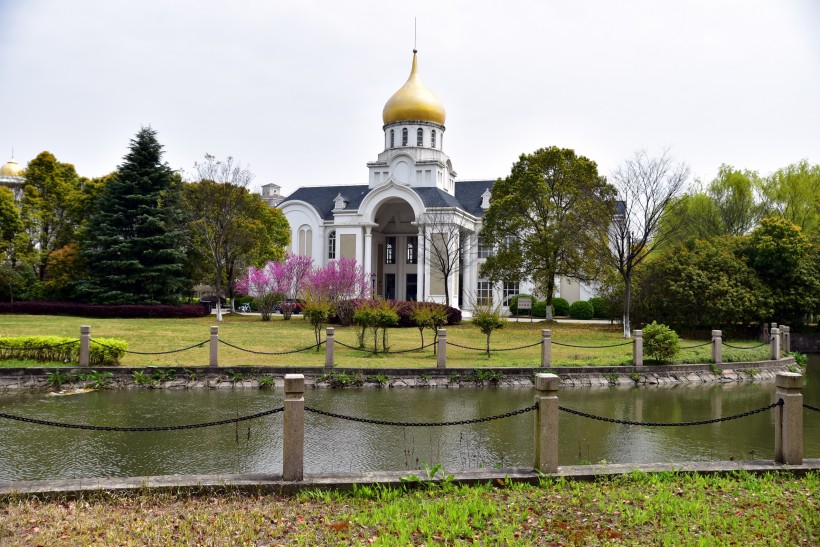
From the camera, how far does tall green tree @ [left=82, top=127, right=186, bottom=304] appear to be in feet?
104

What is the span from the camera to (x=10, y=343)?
48.6 feet

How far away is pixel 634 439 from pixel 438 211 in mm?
31150

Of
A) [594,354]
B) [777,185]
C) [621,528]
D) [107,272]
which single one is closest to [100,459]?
[621,528]

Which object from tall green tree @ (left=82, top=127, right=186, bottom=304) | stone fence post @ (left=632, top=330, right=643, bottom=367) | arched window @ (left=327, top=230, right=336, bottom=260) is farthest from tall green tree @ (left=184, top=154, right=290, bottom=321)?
stone fence post @ (left=632, top=330, right=643, bottom=367)

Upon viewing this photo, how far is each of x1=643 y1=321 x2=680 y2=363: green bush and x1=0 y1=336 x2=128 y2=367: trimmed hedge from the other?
43.6ft

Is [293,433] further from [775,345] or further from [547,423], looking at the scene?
[775,345]

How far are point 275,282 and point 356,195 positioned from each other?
18210 mm

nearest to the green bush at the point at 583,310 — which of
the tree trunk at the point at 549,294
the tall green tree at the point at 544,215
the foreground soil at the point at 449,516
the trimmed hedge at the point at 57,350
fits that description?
the tree trunk at the point at 549,294

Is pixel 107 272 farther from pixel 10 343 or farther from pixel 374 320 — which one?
pixel 374 320

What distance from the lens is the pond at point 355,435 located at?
25.5ft

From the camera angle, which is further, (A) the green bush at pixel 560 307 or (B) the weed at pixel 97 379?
(A) the green bush at pixel 560 307

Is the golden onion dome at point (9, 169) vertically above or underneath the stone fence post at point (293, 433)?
above

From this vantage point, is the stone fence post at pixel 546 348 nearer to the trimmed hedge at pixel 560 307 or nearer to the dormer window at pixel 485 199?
the trimmed hedge at pixel 560 307

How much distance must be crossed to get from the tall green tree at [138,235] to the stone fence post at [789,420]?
98.1ft
